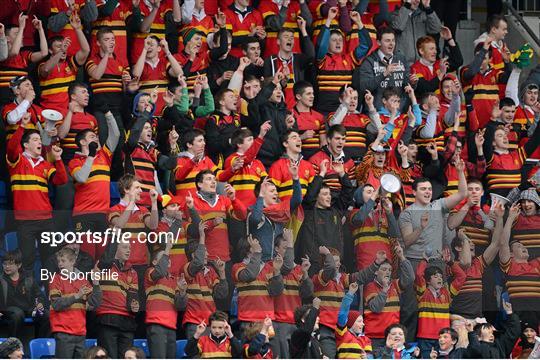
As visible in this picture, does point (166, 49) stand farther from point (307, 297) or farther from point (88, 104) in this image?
point (307, 297)

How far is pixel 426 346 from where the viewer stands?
58.9 ft

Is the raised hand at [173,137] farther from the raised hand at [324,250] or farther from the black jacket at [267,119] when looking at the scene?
the raised hand at [324,250]

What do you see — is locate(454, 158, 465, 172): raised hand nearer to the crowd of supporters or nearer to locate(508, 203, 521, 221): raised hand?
the crowd of supporters

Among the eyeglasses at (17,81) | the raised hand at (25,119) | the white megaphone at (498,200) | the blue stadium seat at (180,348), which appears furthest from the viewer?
the white megaphone at (498,200)

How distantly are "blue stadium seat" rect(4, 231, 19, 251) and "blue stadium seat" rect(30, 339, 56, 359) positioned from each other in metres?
0.88

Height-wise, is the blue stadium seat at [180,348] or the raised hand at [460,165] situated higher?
the raised hand at [460,165]

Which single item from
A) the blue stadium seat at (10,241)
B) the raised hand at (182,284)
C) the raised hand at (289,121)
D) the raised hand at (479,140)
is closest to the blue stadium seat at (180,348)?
the raised hand at (182,284)

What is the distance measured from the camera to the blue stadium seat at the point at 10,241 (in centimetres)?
1716

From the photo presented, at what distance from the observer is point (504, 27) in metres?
21.3

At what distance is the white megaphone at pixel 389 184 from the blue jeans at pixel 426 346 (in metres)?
1.41

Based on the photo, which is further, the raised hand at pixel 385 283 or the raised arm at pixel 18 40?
the raised arm at pixel 18 40

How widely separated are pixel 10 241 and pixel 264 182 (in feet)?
7.54

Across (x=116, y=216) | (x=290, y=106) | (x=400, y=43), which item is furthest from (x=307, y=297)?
(x=400, y=43)

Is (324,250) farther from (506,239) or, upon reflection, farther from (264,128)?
(506,239)
